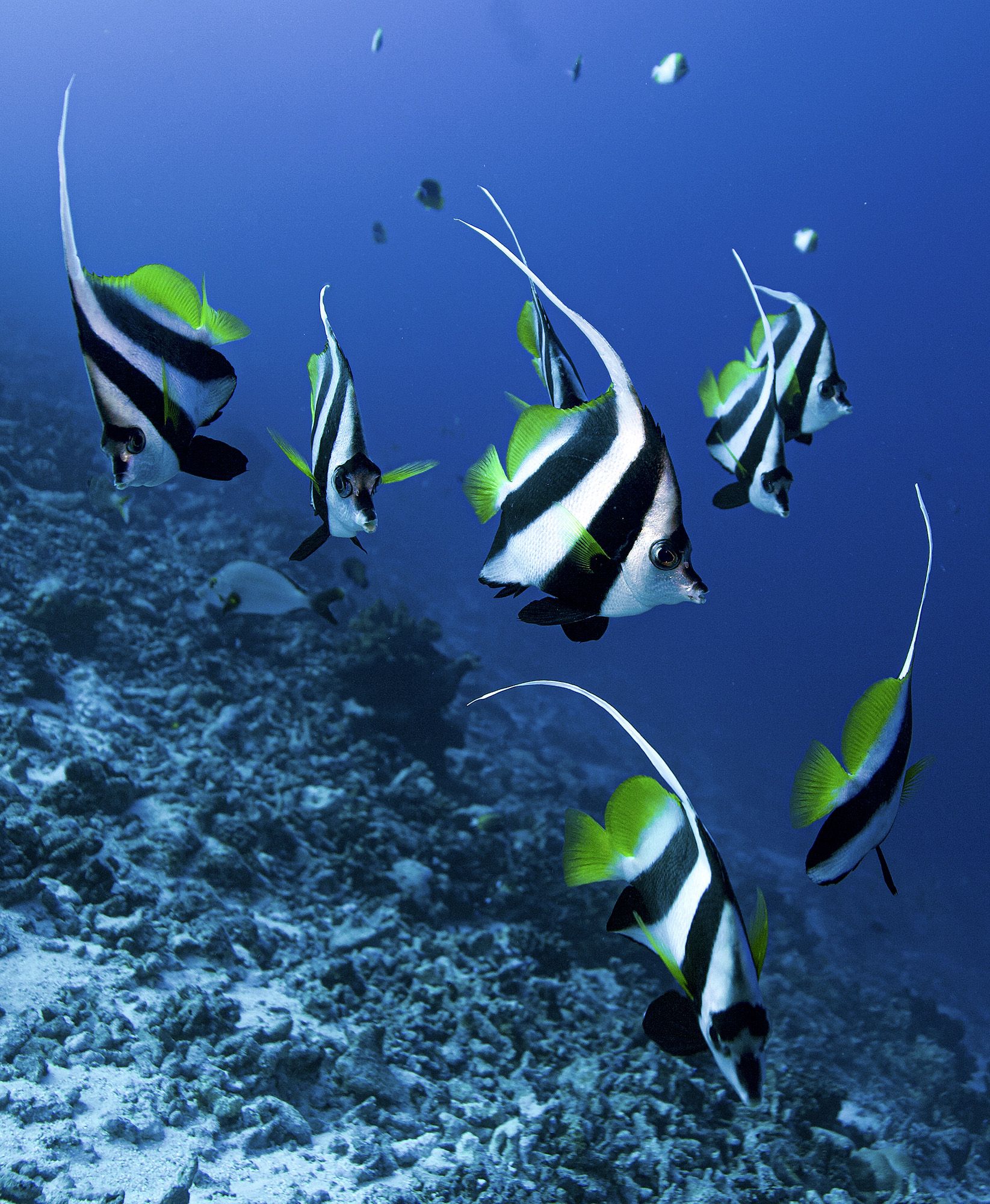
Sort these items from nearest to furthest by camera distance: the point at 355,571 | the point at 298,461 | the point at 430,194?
the point at 298,461 → the point at 355,571 → the point at 430,194

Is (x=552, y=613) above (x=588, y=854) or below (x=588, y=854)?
above

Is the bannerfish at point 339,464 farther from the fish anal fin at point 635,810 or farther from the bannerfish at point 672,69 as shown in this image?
the bannerfish at point 672,69

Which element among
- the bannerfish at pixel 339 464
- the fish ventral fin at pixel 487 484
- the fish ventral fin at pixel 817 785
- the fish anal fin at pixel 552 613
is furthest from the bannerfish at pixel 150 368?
the fish ventral fin at pixel 817 785

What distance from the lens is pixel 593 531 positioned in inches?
45.1

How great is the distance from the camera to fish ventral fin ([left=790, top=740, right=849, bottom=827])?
1.53m

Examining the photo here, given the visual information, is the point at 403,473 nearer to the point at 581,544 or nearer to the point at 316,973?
the point at 581,544

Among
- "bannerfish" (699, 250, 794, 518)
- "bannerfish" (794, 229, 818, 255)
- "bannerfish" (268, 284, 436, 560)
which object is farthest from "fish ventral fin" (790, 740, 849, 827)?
"bannerfish" (794, 229, 818, 255)

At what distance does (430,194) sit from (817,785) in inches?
457

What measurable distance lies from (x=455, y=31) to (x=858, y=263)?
60786 mm

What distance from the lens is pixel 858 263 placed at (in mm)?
70562

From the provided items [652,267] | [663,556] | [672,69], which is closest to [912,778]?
[663,556]

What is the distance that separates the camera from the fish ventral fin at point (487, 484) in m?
1.34

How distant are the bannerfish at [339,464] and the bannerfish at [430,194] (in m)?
10.7

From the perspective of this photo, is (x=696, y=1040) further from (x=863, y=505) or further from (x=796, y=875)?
(x=863, y=505)
